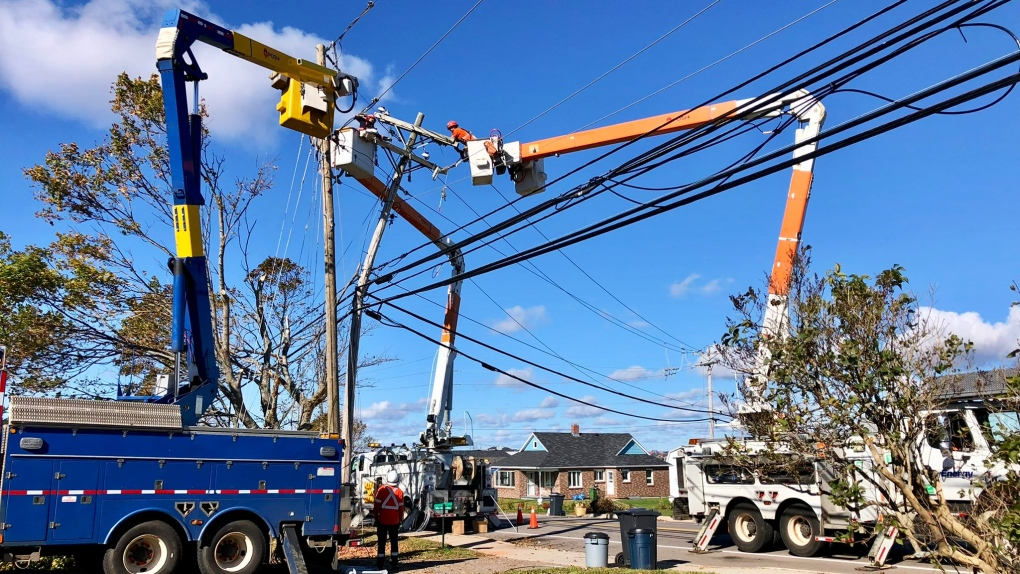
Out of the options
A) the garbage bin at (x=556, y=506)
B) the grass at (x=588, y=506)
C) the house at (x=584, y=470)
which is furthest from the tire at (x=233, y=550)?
the house at (x=584, y=470)

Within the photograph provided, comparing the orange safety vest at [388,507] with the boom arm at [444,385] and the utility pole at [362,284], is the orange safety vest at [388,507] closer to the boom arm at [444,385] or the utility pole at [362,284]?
the utility pole at [362,284]

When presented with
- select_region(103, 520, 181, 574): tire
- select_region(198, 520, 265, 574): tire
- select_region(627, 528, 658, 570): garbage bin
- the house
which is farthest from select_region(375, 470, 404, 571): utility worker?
the house

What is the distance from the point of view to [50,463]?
35.1 ft

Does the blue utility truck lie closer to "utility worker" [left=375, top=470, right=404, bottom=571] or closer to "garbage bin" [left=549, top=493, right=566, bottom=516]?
"utility worker" [left=375, top=470, right=404, bottom=571]

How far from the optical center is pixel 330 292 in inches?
623

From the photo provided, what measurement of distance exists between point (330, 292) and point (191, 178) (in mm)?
3501

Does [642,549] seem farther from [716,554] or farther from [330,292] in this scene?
[330,292]

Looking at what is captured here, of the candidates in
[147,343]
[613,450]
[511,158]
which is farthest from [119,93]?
[613,450]

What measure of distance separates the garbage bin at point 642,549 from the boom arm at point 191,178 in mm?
7714

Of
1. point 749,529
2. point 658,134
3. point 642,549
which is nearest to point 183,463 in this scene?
point 642,549

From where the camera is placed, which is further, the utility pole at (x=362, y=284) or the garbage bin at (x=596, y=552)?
the utility pole at (x=362, y=284)

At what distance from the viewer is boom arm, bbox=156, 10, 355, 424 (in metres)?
13.2

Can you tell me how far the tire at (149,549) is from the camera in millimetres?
11070

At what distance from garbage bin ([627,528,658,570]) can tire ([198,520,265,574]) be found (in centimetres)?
627
